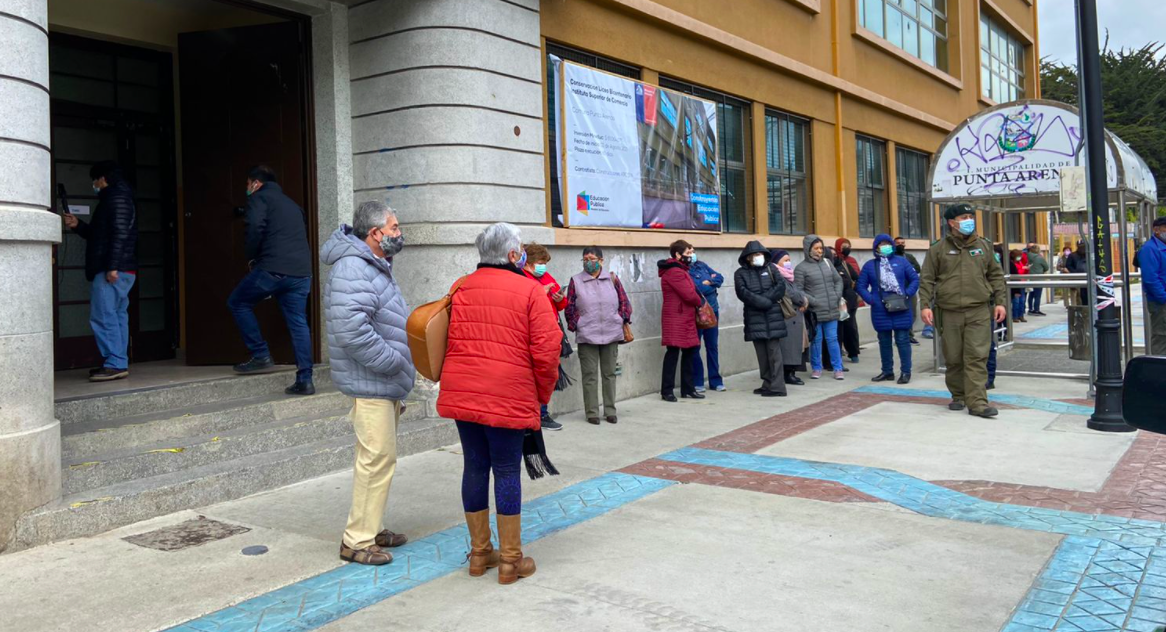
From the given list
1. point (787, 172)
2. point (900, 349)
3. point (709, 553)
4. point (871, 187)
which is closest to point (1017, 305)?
point (871, 187)

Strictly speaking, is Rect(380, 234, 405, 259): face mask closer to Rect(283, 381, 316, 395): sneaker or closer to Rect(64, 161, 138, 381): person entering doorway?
Rect(283, 381, 316, 395): sneaker

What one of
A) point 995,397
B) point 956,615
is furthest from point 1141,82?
point 956,615

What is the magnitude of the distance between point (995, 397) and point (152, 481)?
8469 mm

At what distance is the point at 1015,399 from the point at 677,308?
3.77m

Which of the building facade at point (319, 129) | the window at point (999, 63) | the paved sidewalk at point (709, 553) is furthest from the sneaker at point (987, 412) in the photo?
the window at point (999, 63)

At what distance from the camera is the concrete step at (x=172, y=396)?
21.5 feet

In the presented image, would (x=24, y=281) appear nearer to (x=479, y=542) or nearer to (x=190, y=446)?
(x=190, y=446)

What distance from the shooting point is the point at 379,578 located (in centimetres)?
471

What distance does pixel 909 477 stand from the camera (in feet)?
21.8

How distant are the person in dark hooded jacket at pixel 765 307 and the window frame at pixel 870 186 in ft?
22.7

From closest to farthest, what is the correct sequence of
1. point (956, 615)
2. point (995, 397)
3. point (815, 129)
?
1. point (956, 615)
2. point (995, 397)
3. point (815, 129)

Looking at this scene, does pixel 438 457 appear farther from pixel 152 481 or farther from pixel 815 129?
pixel 815 129

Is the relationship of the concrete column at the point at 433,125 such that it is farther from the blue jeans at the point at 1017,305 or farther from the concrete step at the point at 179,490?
the blue jeans at the point at 1017,305

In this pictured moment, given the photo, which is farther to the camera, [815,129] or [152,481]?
[815,129]
